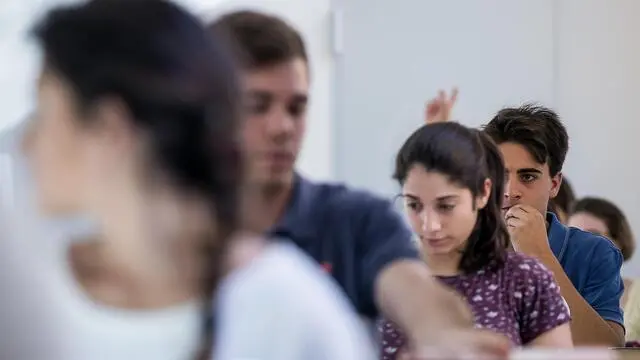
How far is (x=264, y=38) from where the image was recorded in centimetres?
54

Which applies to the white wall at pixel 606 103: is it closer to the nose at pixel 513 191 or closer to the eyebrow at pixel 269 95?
the nose at pixel 513 191

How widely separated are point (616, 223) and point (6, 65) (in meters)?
1.85

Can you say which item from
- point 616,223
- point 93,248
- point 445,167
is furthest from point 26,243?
point 616,223

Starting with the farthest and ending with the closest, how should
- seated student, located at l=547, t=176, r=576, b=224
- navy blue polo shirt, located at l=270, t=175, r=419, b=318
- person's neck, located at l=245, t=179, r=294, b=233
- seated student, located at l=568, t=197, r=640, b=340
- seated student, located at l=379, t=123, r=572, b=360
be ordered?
1. seated student, located at l=568, t=197, r=640, b=340
2. seated student, located at l=547, t=176, r=576, b=224
3. seated student, located at l=379, t=123, r=572, b=360
4. navy blue polo shirt, located at l=270, t=175, r=419, b=318
5. person's neck, located at l=245, t=179, r=294, b=233

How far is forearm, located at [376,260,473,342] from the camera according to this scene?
1.57ft

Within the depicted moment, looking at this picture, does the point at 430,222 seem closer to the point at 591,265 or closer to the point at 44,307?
the point at 591,265

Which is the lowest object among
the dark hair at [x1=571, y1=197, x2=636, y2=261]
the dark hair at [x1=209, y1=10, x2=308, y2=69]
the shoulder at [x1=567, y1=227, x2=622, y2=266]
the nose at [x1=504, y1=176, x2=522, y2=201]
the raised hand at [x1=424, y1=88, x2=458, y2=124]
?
the dark hair at [x1=571, y1=197, x2=636, y2=261]

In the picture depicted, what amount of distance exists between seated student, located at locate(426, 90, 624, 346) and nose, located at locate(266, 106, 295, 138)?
62 centimetres

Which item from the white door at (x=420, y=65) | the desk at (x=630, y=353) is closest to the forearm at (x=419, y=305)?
the desk at (x=630, y=353)

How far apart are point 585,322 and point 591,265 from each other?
14 centimetres

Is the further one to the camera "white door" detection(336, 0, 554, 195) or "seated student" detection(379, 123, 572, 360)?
"white door" detection(336, 0, 554, 195)

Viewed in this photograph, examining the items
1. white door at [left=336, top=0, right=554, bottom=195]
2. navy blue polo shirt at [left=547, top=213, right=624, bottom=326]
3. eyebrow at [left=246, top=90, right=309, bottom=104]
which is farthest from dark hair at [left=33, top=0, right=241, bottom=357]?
white door at [left=336, top=0, right=554, bottom=195]

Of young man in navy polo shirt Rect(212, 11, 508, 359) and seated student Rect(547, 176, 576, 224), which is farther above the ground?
young man in navy polo shirt Rect(212, 11, 508, 359)

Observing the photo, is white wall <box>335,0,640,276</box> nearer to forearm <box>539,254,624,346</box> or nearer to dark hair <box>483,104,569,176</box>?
dark hair <box>483,104,569,176</box>
